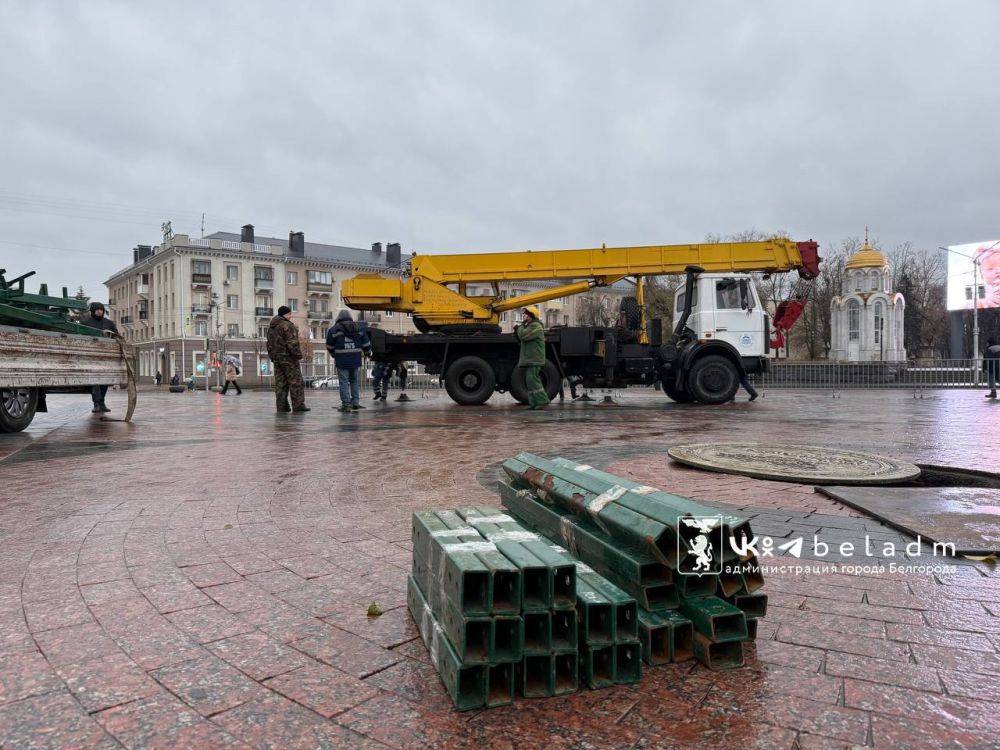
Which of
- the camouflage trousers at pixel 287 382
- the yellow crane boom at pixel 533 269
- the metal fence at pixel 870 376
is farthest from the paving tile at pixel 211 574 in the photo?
the metal fence at pixel 870 376

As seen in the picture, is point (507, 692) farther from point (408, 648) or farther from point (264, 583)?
point (264, 583)

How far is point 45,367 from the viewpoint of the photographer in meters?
8.45

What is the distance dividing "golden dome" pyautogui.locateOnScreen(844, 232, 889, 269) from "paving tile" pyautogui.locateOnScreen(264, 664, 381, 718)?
50234mm

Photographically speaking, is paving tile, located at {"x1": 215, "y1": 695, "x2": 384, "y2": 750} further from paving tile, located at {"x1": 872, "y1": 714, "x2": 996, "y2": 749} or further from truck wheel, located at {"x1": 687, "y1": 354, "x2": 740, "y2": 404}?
truck wheel, located at {"x1": 687, "y1": 354, "x2": 740, "y2": 404}

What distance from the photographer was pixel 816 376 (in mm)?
28234

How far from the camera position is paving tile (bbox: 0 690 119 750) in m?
1.63

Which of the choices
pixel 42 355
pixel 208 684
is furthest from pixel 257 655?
pixel 42 355

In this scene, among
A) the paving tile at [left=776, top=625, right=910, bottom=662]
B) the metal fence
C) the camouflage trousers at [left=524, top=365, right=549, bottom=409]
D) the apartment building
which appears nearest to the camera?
the paving tile at [left=776, top=625, right=910, bottom=662]

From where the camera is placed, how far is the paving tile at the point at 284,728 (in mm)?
1634

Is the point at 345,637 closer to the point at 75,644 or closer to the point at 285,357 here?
the point at 75,644

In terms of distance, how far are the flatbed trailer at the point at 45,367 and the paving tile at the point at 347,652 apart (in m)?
7.34

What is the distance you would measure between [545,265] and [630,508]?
44.4 feet

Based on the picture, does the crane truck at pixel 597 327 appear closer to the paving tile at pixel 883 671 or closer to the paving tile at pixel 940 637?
the paving tile at pixel 940 637

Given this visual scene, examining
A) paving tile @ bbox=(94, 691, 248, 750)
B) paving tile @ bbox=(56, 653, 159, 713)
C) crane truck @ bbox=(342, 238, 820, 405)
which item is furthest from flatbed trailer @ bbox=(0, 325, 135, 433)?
paving tile @ bbox=(94, 691, 248, 750)
